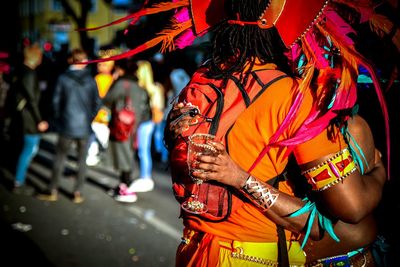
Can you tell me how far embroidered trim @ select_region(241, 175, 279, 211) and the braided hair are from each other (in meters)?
0.40

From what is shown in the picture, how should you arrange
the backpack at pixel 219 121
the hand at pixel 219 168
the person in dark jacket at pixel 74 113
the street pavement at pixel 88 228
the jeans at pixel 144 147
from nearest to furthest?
the hand at pixel 219 168 → the backpack at pixel 219 121 → the street pavement at pixel 88 228 → the person in dark jacket at pixel 74 113 → the jeans at pixel 144 147

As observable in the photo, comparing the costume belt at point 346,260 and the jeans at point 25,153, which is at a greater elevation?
the costume belt at point 346,260

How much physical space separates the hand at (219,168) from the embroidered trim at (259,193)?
0.17ft

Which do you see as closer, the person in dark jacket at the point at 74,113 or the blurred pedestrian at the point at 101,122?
the person in dark jacket at the point at 74,113

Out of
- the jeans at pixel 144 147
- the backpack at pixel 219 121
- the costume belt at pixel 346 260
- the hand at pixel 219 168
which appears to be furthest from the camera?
the jeans at pixel 144 147

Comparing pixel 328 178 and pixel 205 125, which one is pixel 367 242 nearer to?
pixel 328 178

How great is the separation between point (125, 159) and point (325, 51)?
4799 mm

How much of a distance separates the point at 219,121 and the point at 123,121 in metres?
4.46

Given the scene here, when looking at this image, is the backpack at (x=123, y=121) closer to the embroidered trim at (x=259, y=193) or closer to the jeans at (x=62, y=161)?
Result: the jeans at (x=62, y=161)

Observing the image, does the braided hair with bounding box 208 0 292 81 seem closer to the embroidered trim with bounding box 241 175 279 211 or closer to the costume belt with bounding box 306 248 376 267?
the embroidered trim with bounding box 241 175 279 211

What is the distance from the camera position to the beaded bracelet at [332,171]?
1444 mm

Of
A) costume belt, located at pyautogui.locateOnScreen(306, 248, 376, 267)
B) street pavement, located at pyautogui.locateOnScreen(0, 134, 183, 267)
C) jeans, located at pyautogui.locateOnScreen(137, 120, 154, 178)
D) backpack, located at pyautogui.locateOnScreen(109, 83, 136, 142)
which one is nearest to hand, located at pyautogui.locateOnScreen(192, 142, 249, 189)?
costume belt, located at pyautogui.locateOnScreen(306, 248, 376, 267)

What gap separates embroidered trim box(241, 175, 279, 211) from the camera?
1.50m

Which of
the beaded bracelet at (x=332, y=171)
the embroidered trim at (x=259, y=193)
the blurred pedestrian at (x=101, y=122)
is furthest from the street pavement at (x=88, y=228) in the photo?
the beaded bracelet at (x=332, y=171)
